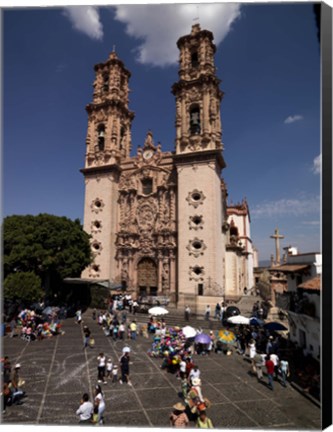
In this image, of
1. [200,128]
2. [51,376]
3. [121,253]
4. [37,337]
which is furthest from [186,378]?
[200,128]

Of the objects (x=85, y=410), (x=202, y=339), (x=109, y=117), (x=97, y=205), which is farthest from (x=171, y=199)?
(x=85, y=410)

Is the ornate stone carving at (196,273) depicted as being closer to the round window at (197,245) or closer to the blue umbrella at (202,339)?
the round window at (197,245)

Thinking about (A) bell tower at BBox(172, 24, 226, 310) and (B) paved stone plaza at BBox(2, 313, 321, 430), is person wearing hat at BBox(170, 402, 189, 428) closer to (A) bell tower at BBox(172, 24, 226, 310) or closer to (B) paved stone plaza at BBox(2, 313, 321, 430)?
(B) paved stone plaza at BBox(2, 313, 321, 430)

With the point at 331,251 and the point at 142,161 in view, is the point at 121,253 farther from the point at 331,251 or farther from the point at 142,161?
the point at 331,251

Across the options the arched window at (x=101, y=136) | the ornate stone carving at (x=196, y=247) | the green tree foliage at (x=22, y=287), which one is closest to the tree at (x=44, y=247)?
the green tree foliage at (x=22, y=287)

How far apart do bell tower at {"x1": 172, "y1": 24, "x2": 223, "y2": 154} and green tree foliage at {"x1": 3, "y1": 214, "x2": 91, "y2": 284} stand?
43.2 ft

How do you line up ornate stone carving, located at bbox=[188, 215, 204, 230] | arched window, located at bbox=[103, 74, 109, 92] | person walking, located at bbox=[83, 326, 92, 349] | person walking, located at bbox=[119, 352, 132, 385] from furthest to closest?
1. arched window, located at bbox=[103, 74, 109, 92]
2. ornate stone carving, located at bbox=[188, 215, 204, 230]
3. person walking, located at bbox=[83, 326, 92, 349]
4. person walking, located at bbox=[119, 352, 132, 385]

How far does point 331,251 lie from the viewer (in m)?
8.56

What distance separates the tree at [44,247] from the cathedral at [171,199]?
6.24 m

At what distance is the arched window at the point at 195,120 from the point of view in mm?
29531

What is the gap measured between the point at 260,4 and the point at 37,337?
18.5 metres

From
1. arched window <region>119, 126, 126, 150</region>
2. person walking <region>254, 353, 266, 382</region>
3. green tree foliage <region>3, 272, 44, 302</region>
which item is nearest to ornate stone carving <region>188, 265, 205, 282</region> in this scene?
green tree foliage <region>3, 272, 44, 302</region>

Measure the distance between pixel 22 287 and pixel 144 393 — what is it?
12.9 metres

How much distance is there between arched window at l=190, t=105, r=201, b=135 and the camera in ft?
96.9
